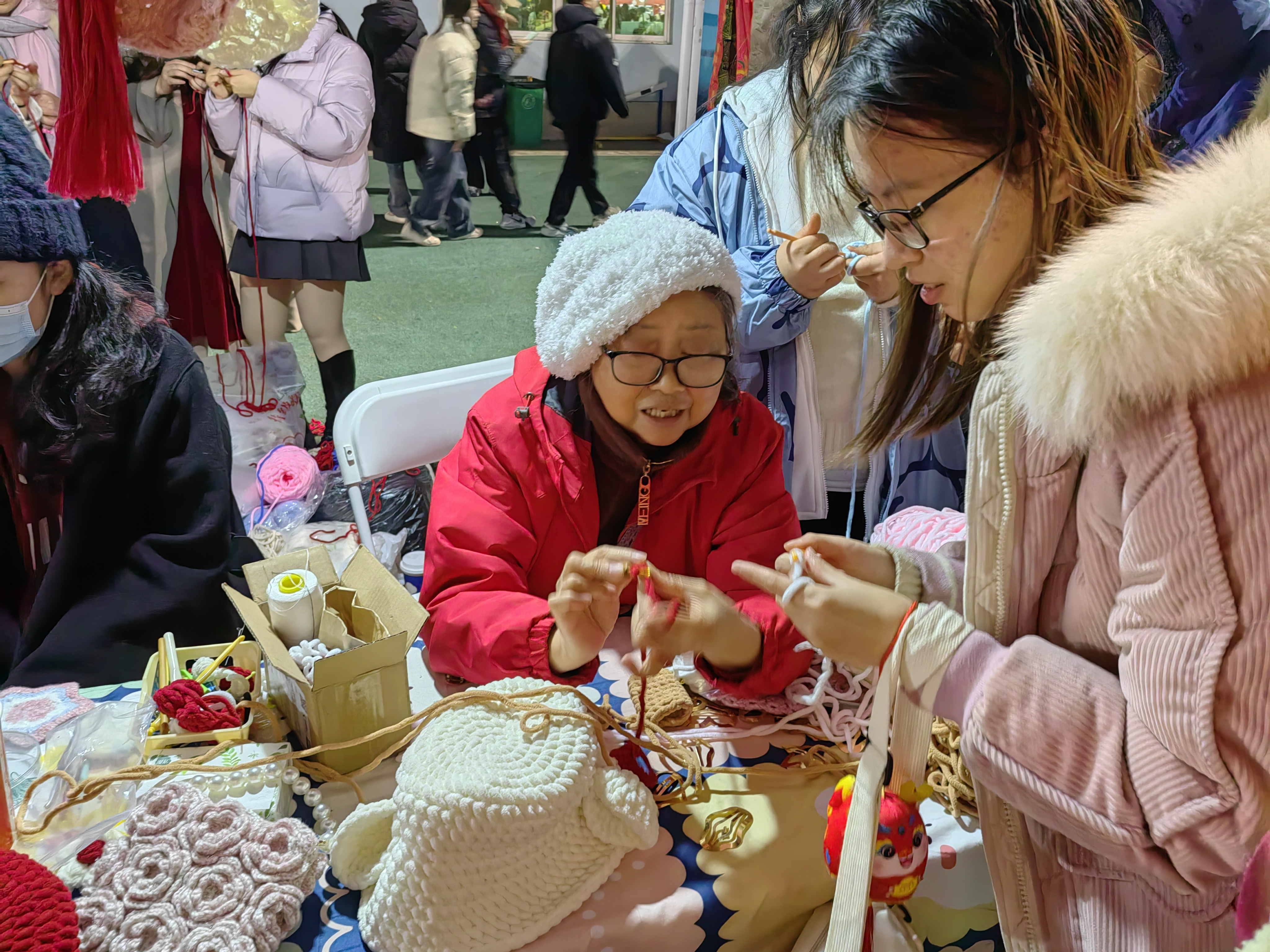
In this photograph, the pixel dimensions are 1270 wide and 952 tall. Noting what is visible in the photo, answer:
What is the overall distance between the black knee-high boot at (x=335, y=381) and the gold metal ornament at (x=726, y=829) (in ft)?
4.18

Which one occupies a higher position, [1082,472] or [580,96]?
[580,96]

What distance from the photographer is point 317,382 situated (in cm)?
206

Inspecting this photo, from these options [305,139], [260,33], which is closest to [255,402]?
[305,139]

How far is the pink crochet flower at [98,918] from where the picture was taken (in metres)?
0.93

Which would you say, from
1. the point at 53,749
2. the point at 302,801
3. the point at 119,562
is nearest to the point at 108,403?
the point at 119,562

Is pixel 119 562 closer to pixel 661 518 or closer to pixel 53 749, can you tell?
pixel 53 749

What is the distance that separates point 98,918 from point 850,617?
2.71ft

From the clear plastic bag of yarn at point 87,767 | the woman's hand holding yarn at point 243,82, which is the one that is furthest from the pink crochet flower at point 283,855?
the woman's hand holding yarn at point 243,82

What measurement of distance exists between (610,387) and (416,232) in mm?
813

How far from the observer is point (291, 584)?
49.9 inches

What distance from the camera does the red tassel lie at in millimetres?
1493

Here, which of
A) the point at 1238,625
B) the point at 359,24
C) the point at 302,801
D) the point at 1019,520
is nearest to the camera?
the point at 1238,625

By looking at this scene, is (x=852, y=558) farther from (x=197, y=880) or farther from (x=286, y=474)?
(x=286, y=474)

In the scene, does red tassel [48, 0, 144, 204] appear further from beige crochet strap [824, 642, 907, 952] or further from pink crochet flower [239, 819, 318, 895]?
beige crochet strap [824, 642, 907, 952]
